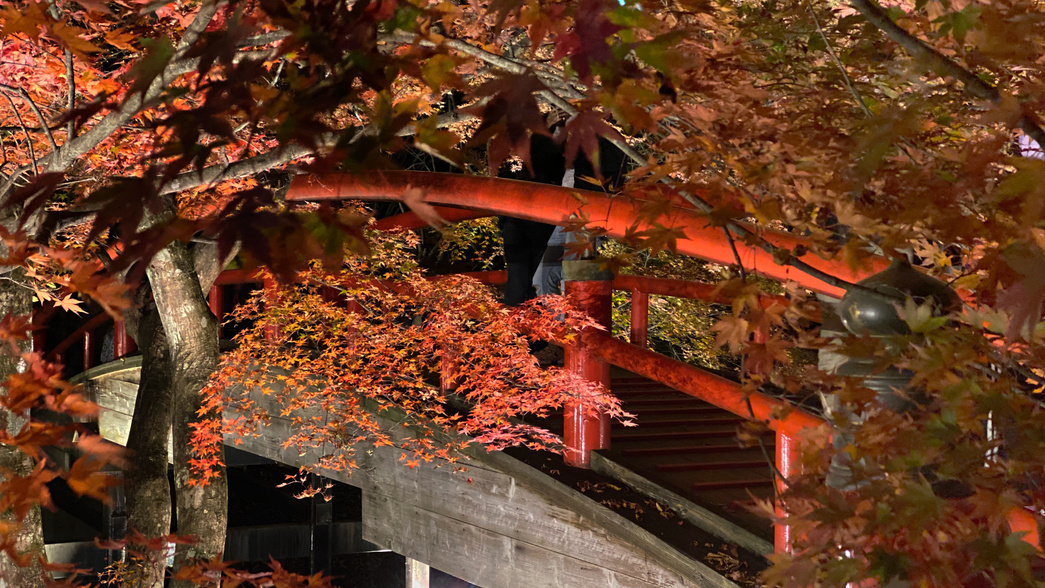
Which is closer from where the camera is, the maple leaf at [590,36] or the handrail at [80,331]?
the maple leaf at [590,36]

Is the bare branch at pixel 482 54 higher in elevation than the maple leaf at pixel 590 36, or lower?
higher

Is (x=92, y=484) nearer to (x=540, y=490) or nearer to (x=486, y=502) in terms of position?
(x=540, y=490)

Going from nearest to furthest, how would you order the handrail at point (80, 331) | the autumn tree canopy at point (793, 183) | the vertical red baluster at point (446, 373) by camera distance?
the autumn tree canopy at point (793, 183), the handrail at point (80, 331), the vertical red baluster at point (446, 373)

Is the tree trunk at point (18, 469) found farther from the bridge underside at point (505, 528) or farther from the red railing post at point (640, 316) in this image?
the red railing post at point (640, 316)

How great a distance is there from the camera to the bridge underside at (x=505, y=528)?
5.27 meters

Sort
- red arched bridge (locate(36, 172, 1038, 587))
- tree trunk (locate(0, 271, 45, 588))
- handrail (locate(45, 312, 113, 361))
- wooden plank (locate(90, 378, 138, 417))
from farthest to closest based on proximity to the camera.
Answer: wooden plank (locate(90, 378, 138, 417)) < tree trunk (locate(0, 271, 45, 588)) < red arched bridge (locate(36, 172, 1038, 587)) < handrail (locate(45, 312, 113, 361))

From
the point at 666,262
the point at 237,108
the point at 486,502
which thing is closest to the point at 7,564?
the point at 486,502

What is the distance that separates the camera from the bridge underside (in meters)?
5.27

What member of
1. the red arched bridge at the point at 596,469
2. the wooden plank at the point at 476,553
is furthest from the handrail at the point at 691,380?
the wooden plank at the point at 476,553

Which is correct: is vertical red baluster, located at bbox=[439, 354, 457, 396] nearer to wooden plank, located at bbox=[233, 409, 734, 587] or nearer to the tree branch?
wooden plank, located at bbox=[233, 409, 734, 587]

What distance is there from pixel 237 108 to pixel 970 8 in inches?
47.8

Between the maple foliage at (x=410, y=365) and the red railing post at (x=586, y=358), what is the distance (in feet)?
0.34

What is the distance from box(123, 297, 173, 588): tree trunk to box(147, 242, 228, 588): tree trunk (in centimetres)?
23

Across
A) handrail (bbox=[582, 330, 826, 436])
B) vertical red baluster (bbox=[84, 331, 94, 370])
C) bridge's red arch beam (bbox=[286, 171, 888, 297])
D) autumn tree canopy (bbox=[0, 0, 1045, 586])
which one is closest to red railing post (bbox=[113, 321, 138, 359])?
vertical red baluster (bbox=[84, 331, 94, 370])
